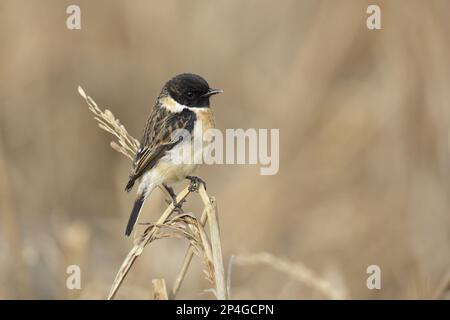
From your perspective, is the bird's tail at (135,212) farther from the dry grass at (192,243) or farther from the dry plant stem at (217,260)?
the dry plant stem at (217,260)

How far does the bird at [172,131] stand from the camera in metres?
4.88

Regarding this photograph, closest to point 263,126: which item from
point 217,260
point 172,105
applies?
point 172,105

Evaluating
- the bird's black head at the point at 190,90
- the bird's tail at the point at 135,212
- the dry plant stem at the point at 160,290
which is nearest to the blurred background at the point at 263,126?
the bird's tail at the point at 135,212

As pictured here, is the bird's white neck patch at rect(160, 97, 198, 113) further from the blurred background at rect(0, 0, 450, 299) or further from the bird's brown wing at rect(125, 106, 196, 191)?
the blurred background at rect(0, 0, 450, 299)

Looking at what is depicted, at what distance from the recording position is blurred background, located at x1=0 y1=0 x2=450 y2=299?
274 inches

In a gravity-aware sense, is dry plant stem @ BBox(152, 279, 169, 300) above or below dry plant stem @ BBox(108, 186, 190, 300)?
below

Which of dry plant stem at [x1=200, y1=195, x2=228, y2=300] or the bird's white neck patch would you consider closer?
→ dry plant stem at [x1=200, y1=195, x2=228, y2=300]

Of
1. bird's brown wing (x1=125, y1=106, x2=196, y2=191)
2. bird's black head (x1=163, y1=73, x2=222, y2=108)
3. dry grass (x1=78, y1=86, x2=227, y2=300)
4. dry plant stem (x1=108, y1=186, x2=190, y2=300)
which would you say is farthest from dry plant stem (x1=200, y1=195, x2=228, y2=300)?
bird's black head (x1=163, y1=73, x2=222, y2=108)

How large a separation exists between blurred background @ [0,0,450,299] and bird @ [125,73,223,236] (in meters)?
1.36

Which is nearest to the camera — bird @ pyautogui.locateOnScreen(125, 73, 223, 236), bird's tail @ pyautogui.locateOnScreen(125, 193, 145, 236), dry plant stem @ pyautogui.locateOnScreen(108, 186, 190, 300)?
dry plant stem @ pyautogui.locateOnScreen(108, 186, 190, 300)

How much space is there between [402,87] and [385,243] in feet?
4.97

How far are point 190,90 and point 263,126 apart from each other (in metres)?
2.60

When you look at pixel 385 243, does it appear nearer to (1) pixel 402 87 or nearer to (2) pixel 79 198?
(1) pixel 402 87
